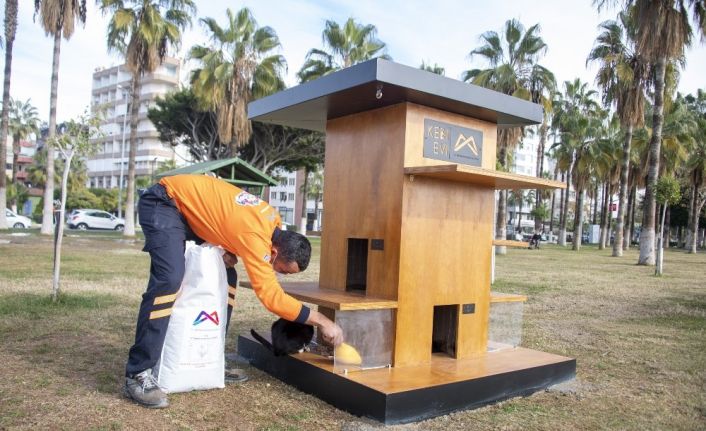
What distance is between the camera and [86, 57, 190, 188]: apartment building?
254 ft

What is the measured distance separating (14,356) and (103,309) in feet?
7.96

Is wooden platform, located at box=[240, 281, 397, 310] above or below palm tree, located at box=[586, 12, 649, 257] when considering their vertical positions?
below

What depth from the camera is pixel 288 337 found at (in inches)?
174

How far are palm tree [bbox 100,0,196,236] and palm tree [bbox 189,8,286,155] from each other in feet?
4.60

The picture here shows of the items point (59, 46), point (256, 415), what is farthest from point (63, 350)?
point (59, 46)

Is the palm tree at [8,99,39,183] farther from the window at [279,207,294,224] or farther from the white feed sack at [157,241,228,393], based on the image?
the white feed sack at [157,241,228,393]

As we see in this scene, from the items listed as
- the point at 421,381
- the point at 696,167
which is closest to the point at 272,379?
the point at 421,381

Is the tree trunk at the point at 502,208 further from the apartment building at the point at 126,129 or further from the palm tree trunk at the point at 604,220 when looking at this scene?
the apartment building at the point at 126,129

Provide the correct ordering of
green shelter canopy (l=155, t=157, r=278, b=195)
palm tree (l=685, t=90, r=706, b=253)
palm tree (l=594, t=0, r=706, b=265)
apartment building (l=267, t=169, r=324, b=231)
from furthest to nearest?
apartment building (l=267, t=169, r=324, b=231) < palm tree (l=685, t=90, r=706, b=253) < palm tree (l=594, t=0, r=706, b=265) < green shelter canopy (l=155, t=157, r=278, b=195)

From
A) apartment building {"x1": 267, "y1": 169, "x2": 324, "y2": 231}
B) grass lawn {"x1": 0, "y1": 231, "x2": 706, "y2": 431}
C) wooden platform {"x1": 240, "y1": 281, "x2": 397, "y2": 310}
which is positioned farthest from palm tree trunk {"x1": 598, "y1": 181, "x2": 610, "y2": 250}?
apartment building {"x1": 267, "y1": 169, "x2": 324, "y2": 231}

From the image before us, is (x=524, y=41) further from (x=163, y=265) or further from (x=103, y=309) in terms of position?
(x=163, y=265)

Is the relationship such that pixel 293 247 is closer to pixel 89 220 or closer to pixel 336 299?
pixel 336 299

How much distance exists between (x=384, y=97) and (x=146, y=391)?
2710 mm

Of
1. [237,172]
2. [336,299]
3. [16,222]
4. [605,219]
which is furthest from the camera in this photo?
[605,219]
